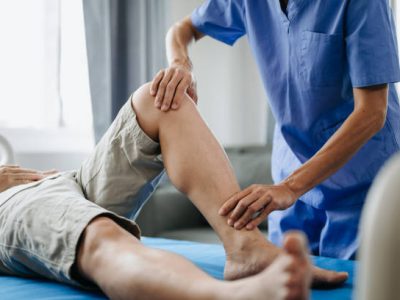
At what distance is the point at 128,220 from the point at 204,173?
0.60 feet

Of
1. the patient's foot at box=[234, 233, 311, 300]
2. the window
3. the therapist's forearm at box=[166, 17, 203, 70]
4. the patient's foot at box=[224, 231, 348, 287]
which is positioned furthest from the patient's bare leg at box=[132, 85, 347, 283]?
the window

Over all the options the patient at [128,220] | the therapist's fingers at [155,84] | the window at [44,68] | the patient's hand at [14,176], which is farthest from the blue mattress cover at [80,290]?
the window at [44,68]

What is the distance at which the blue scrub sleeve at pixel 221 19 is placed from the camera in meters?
1.79

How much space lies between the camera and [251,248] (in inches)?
46.7

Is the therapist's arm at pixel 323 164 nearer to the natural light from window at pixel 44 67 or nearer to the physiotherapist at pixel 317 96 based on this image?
the physiotherapist at pixel 317 96

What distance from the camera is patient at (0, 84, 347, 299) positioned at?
0.93m

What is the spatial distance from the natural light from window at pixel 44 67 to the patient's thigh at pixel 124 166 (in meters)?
1.75

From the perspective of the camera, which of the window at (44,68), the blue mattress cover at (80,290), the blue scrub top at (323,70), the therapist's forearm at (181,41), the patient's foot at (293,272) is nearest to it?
the patient's foot at (293,272)

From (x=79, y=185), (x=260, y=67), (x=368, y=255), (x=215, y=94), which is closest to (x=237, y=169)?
(x=215, y=94)

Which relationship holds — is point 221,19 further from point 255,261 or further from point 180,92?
point 255,261

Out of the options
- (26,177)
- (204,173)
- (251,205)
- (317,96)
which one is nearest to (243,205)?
(251,205)

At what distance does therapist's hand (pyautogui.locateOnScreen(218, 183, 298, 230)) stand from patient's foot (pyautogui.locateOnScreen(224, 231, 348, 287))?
0.04 metres

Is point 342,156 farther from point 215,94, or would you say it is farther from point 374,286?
point 215,94

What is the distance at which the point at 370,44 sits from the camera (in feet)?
4.63
